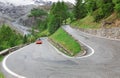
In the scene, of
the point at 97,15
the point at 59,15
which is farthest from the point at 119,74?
the point at 59,15

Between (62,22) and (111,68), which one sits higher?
(111,68)

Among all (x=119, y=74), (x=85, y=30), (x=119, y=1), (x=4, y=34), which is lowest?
Result: (x=4, y=34)

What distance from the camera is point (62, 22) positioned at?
378 ft

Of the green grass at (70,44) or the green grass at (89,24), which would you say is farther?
the green grass at (89,24)

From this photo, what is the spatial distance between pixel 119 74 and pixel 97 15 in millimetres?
39900

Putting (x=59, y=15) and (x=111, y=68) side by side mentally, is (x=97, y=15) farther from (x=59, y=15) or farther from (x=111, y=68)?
(x=59, y=15)

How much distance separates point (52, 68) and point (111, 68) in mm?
3282

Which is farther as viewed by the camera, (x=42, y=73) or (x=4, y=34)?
(x=4, y=34)

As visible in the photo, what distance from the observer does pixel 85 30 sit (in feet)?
191

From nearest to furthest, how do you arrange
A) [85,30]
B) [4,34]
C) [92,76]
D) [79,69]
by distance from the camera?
[92,76]
[79,69]
[85,30]
[4,34]

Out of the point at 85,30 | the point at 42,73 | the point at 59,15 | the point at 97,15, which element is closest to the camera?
the point at 42,73

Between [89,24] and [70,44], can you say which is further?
[89,24]

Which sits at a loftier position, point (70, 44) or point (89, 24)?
point (70, 44)

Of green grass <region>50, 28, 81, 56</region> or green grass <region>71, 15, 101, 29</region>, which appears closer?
green grass <region>50, 28, 81, 56</region>
